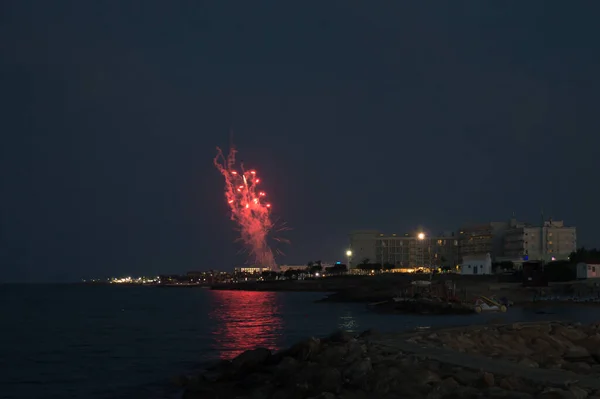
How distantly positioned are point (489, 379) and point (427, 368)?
191 centimetres

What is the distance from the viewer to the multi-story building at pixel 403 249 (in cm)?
19012

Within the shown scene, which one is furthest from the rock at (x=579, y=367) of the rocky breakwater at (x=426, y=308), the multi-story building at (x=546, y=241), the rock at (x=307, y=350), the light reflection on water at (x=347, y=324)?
the multi-story building at (x=546, y=241)

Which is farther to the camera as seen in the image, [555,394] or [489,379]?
[489,379]

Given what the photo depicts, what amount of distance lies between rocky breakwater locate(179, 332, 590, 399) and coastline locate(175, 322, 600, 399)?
0.02 meters

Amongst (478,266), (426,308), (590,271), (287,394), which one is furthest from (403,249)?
(287,394)

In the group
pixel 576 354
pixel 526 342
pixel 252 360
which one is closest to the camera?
pixel 576 354

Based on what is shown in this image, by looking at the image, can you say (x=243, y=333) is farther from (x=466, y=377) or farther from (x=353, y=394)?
(x=466, y=377)

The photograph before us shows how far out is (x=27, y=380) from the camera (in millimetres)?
27234

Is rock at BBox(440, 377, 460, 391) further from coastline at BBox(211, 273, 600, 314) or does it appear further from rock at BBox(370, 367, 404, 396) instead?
coastline at BBox(211, 273, 600, 314)

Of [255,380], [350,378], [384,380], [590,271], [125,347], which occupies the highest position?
[590,271]

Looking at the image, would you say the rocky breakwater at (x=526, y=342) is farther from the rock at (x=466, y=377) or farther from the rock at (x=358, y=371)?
the rock at (x=466, y=377)

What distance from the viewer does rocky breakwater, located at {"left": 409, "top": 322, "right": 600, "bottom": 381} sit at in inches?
871

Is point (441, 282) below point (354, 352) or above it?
below

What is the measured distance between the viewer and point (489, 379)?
14.6 m
